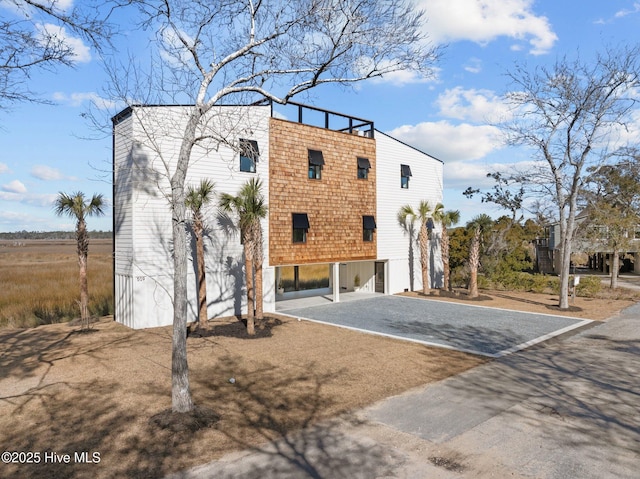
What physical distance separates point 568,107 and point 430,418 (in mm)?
16822

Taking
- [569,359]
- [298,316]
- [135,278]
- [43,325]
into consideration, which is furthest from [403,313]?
[43,325]

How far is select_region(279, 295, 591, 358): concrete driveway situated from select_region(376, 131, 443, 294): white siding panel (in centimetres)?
315

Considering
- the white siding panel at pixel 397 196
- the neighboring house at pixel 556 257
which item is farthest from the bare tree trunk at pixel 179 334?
the neighboring house at pixel 556 257

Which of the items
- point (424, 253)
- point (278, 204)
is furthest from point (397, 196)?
point (278, 204)

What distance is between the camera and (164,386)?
879cm

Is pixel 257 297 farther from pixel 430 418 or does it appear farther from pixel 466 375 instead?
pixel 430 418

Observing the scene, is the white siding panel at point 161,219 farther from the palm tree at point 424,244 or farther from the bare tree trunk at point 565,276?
the bare tree trunk at point 565,276

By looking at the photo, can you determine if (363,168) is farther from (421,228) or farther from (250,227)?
(250,227)

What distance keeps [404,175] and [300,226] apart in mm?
8552

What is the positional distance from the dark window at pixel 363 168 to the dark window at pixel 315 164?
2.64 meters

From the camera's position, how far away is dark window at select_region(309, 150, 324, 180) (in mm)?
→ 19469

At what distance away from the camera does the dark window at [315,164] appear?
19469mm

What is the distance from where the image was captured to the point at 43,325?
617 inches

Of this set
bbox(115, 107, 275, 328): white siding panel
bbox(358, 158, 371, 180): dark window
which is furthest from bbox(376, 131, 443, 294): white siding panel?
bbox(115, 107, 275, 328): white siding panel
